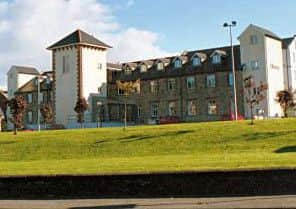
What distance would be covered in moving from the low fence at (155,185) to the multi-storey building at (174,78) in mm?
48113

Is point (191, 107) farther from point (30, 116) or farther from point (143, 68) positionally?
point (30, 116)

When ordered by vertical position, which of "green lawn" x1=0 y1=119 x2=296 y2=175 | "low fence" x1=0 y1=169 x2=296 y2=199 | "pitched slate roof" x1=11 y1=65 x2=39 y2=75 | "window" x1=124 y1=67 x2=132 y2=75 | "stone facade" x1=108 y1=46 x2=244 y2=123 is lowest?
"low fence" x1=0 y1=169 x2=296 y2=199

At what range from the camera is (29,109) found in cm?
8350

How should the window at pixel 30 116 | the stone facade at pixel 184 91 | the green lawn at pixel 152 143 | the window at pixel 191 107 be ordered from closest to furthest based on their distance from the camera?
the green lawn at pixel 152 143 → the stone facade at pixel 184 91 → the window at pixel 191 107 → the window at pixel 30 116

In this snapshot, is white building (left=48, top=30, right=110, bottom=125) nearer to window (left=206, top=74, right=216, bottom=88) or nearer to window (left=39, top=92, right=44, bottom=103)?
window (left=39, top=92, right=44, bottom=103)

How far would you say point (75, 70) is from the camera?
7100 centimetres

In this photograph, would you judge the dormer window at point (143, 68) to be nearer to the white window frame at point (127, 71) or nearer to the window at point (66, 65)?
the white window frame at point (127, 71)

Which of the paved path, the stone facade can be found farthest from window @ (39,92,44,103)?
the paved path

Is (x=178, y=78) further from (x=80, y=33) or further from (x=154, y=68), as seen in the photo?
(x=80, y=33)

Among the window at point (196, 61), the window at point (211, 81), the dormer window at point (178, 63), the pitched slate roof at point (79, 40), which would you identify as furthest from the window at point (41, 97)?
the window at point (211, 81)

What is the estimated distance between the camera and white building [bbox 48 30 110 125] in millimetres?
70500

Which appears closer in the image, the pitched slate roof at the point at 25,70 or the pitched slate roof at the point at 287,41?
the pitched slate roof at the point at 287,41

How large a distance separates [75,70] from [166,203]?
57740 mm

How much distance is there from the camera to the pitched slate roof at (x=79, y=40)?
233 feet
